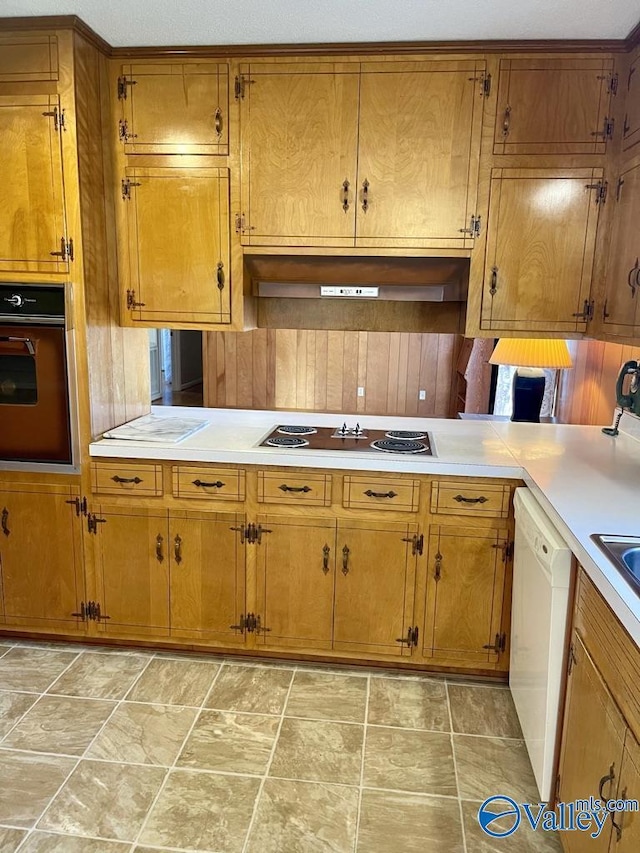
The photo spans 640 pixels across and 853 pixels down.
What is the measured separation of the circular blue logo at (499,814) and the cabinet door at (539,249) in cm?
175

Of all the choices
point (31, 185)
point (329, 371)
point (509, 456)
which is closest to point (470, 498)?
point (509, 456)

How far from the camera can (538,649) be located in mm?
1946

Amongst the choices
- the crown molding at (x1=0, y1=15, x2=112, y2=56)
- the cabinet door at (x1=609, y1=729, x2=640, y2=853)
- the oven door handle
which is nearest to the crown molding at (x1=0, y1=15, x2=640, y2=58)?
the crown molding at (x1=0, y1=15, x2=112, y2=56)

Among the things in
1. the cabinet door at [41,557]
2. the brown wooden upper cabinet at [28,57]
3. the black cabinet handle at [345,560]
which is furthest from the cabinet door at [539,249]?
the cabinet door at [41,557]

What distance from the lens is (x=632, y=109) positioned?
7.82ft

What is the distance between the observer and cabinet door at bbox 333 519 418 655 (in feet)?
8.40

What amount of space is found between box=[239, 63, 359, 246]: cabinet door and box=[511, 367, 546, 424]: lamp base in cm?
147

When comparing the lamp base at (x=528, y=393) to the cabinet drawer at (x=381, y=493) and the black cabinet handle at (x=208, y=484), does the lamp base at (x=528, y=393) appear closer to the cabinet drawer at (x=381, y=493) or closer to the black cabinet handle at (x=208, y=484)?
the cabinet drawer at (x=381, y=493)

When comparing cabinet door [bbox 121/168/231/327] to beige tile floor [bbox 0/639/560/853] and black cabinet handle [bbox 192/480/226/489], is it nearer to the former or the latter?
black cabinet handle [bbox 192/480/226/489]

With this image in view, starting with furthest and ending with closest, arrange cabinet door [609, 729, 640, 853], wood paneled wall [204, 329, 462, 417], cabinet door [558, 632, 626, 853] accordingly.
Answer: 1. wood paneled wall [204, 329, 462, 417]
2. cabinet door [558, 632, 626, 853]
3. cabinet door [609, 729, 640, 853]

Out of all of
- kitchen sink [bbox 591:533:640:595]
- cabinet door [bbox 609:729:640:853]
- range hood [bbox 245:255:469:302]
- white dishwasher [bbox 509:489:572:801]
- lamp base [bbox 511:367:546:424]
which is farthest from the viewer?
lamp base [bbox 511:367:546:424]

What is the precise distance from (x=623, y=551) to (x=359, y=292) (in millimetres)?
1699

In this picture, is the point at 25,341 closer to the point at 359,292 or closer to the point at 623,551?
the point at 359,292

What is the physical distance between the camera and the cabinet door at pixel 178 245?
2678 mm
